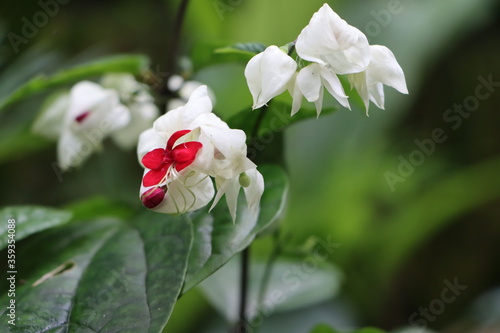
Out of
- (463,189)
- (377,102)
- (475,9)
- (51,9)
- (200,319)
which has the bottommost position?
(200,319)

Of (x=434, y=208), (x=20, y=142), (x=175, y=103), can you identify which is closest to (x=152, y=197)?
(x=175, y=103)

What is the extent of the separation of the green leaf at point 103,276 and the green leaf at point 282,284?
347mm

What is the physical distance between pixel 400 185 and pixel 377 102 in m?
1.08

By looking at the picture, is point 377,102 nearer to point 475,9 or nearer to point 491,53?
point 475,9

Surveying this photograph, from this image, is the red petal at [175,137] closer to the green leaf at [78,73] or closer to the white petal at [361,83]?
the white petal at [361,83]

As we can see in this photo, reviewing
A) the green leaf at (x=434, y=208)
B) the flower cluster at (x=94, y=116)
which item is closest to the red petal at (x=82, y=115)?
the flower cluster at (x=94, y=116)

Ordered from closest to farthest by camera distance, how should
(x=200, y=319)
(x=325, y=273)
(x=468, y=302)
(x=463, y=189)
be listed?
(x=325, y=273) < (x=200, y=319) < (x=463, y=189) < (x=468, y=302)

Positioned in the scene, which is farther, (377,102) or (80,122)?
(80,122)

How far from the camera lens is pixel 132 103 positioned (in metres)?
0.77

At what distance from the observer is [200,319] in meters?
1.31

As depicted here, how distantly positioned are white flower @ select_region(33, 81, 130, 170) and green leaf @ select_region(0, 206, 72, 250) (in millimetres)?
138

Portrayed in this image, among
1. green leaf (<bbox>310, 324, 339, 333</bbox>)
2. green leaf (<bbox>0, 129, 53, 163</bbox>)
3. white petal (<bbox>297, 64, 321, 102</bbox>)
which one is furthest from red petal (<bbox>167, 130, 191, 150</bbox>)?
green leaf (<bbox>0, 129, 53, 163</bbox>)

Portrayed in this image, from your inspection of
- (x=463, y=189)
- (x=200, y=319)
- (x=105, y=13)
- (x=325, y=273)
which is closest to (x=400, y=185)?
(x=463, y=189)

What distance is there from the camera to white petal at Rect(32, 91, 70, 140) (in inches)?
31.7
